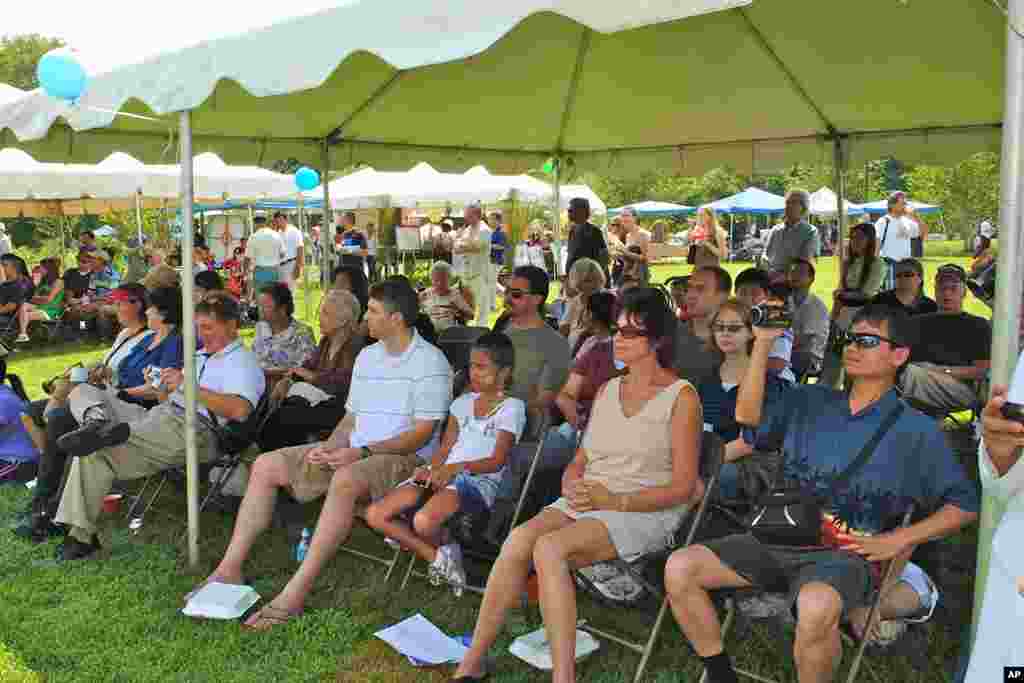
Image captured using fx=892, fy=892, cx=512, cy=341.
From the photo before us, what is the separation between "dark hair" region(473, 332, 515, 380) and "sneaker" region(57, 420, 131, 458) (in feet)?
5.68

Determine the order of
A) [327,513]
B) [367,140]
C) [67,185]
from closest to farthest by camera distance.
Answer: [327,513]
[367,140]
[67,185]

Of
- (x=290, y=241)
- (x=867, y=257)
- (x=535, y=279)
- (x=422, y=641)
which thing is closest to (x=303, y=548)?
(x=422, y=641)

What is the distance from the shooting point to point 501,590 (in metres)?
3.03

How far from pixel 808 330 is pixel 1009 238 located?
3791mm

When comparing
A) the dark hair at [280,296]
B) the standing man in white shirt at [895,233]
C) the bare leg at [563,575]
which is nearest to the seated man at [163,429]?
the dark hair at [280,296]

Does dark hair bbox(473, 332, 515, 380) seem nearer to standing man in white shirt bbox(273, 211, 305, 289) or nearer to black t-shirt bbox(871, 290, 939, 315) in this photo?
black t-shirt bbox(871, 290, 939, 315)

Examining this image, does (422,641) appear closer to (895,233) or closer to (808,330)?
(808,330)

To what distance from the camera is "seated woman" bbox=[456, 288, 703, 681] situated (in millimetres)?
2912

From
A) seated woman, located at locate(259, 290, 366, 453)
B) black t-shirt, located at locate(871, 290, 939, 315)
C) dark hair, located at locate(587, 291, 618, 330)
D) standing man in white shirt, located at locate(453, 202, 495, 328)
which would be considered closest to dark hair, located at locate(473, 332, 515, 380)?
dark hair, located at locate(587, 291, 618, 330)

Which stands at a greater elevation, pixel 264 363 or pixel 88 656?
pixel 264 363

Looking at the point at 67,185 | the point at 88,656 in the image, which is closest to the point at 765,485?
the point at 88,656

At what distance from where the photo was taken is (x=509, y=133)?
29.3 feet

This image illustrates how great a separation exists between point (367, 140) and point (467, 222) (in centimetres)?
461

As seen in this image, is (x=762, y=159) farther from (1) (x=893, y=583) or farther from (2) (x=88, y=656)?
(2) (x=88, y=656)
